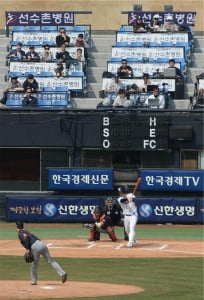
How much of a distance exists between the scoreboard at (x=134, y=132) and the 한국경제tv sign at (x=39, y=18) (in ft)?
29.6

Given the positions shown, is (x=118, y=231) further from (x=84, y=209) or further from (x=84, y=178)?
(x=84, y=178)

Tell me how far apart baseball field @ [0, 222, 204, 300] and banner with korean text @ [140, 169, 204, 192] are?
5.48ft

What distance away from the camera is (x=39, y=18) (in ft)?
143

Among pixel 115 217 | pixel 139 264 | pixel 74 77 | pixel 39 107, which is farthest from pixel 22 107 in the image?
pixel 139 264

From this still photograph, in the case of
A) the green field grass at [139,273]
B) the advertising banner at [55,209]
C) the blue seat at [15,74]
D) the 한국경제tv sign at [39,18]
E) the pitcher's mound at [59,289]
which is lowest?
the advertising banner at [55,209]

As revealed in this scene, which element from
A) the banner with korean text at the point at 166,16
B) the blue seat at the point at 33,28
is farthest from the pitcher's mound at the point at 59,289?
the banner with korean text at the point at 166,16

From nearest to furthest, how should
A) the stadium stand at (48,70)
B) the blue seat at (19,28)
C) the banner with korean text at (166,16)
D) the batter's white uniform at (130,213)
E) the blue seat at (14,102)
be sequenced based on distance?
the batter's white uniform at (130,213) → the blue seat at (14,102) → the stadium stand at (48,70) → the banner with korean text at (166,16) → the blue seat at (19,28)

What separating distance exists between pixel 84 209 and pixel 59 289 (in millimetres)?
16559

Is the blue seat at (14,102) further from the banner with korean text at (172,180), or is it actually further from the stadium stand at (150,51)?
the banner with korean text at (172,180)

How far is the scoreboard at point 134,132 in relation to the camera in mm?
35375

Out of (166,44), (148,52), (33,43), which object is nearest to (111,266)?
(148,52)

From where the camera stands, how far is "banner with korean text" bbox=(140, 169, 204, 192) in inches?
1383

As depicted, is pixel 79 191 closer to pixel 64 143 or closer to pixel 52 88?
pixel 64 143

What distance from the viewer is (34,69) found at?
131 ft
